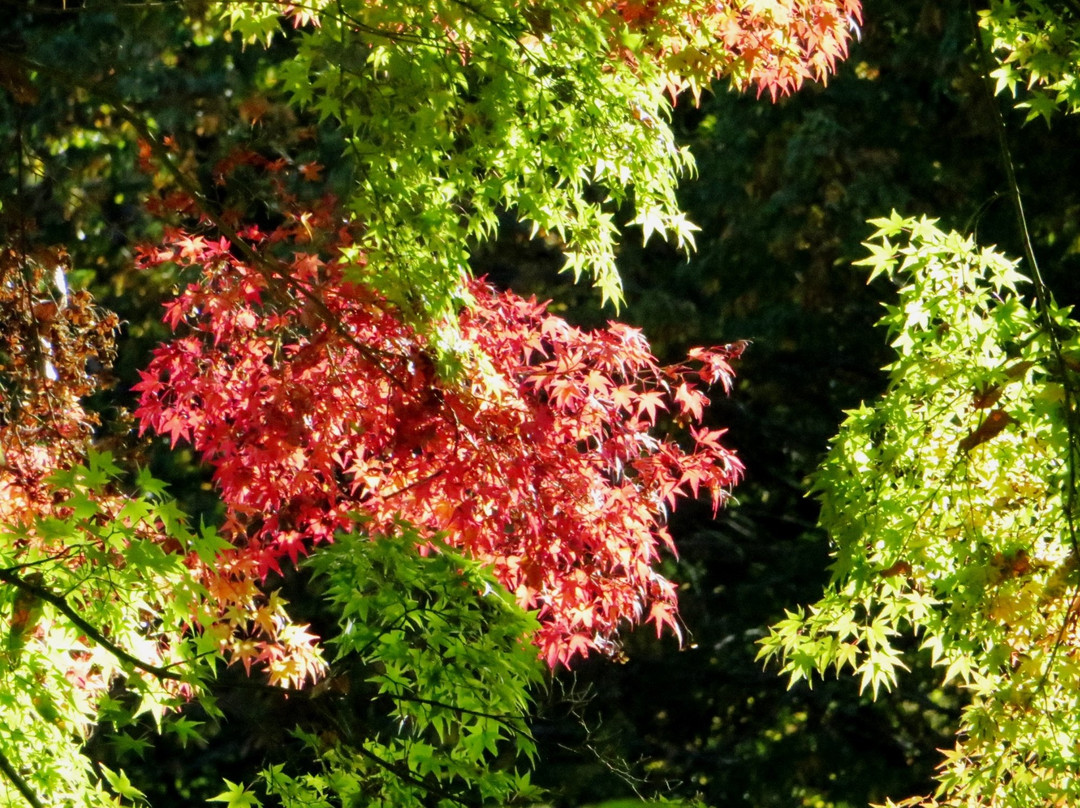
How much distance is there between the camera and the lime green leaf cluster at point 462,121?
2.85 metres

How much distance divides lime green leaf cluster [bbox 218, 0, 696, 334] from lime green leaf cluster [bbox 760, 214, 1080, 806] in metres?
0.67

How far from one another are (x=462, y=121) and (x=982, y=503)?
1.49 meters

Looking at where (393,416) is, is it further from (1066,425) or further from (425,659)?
(1066,425)

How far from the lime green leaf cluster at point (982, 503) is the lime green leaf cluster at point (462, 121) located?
26.3 inches

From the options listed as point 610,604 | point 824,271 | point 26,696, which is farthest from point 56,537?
point 824,271

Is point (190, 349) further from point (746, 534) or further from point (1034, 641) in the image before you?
point (746, 534)

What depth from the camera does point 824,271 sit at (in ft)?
23.8

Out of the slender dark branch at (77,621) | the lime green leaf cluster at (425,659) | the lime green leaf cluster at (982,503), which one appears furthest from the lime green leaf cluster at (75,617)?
the lime green leaf cluster at (982,503)

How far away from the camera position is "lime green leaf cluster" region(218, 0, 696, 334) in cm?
285

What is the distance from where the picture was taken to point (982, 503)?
3010 millimetres

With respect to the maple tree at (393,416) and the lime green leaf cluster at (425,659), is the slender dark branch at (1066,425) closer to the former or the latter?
the maple tree at (393,416)

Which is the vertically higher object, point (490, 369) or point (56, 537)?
point (490, 369)

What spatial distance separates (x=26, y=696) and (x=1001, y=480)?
2.19m

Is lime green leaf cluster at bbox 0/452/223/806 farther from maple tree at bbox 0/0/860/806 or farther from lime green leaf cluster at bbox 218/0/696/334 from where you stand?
lime green leaf cluster at bbox 218/0/696/334
